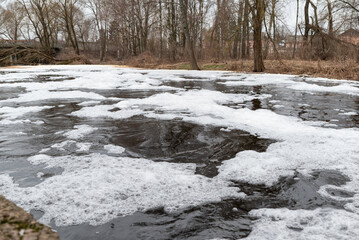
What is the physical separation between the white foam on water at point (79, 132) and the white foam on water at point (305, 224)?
274cm

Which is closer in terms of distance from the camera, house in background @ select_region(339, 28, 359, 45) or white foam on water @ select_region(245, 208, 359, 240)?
white foam on water @ select_region(245, 208, 359, 240)

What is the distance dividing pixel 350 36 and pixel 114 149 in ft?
53.7

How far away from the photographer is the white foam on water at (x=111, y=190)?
198 centimetres

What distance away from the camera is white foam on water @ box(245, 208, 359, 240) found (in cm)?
168

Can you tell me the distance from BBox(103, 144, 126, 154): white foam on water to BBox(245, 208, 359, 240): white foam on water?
1817 millimetres

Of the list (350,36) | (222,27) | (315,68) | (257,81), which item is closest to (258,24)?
(315,68)

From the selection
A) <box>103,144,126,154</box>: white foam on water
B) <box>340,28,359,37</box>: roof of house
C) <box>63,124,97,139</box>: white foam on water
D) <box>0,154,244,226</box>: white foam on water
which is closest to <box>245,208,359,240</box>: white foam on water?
<box>0,154,244,226</box>: white foam on water

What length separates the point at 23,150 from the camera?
10.7ft

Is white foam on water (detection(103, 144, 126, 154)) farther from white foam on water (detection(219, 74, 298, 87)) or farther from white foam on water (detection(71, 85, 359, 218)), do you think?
white foam on water (detection(219, 74, 298, 87))

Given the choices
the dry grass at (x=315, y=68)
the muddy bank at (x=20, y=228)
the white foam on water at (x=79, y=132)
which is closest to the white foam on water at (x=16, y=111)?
the white foam on water at (x=79, y=132)

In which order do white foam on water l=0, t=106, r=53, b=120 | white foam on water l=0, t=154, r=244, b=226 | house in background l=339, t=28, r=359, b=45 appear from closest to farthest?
white foam on water l=0, t=154, r=244, b=226, white foam on water l=0, t=106, r=53, b=120, house in background l=339, t=28, r=359, b=45

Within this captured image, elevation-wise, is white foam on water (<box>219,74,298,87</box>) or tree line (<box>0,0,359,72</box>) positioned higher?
tree line (<box>0,0,359,72</box>)

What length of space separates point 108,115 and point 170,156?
2343 mm

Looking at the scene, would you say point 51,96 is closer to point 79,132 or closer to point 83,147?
point 79,132
